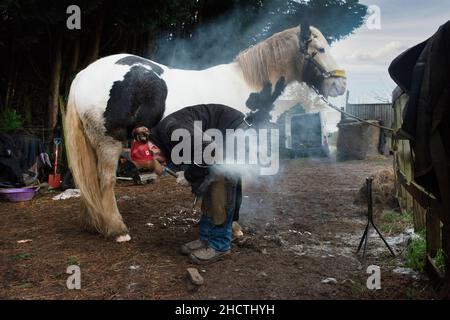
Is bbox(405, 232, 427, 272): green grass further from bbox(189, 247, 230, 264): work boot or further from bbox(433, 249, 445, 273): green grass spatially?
bbox(189, 247, 230, 264): work boot

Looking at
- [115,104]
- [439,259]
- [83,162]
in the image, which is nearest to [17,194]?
[83,162]

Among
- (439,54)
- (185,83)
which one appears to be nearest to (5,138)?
(185,83)

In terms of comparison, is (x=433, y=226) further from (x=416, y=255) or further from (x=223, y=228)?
(x=223, y=228)

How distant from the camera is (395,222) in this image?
14.6ft

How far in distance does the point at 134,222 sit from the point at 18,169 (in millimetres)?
2655

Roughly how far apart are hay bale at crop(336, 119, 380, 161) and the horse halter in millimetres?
7557

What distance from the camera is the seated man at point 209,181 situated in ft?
10.2

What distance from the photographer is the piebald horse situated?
3.84 metres

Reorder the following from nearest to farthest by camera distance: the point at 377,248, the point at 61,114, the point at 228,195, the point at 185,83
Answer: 1. the point at 228,195
2. the point at 377,248
3. the point at 185,83
4. the point at 61,114

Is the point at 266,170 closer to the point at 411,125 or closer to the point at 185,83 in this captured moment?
the point at 185,83

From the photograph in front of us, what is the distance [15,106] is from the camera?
7.55 metres

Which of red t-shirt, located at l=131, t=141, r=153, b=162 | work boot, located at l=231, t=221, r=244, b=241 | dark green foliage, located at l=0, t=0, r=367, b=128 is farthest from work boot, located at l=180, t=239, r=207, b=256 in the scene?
dark green foliage, located at l=0, t=0, r=367, b=128

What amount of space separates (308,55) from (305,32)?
268mm
